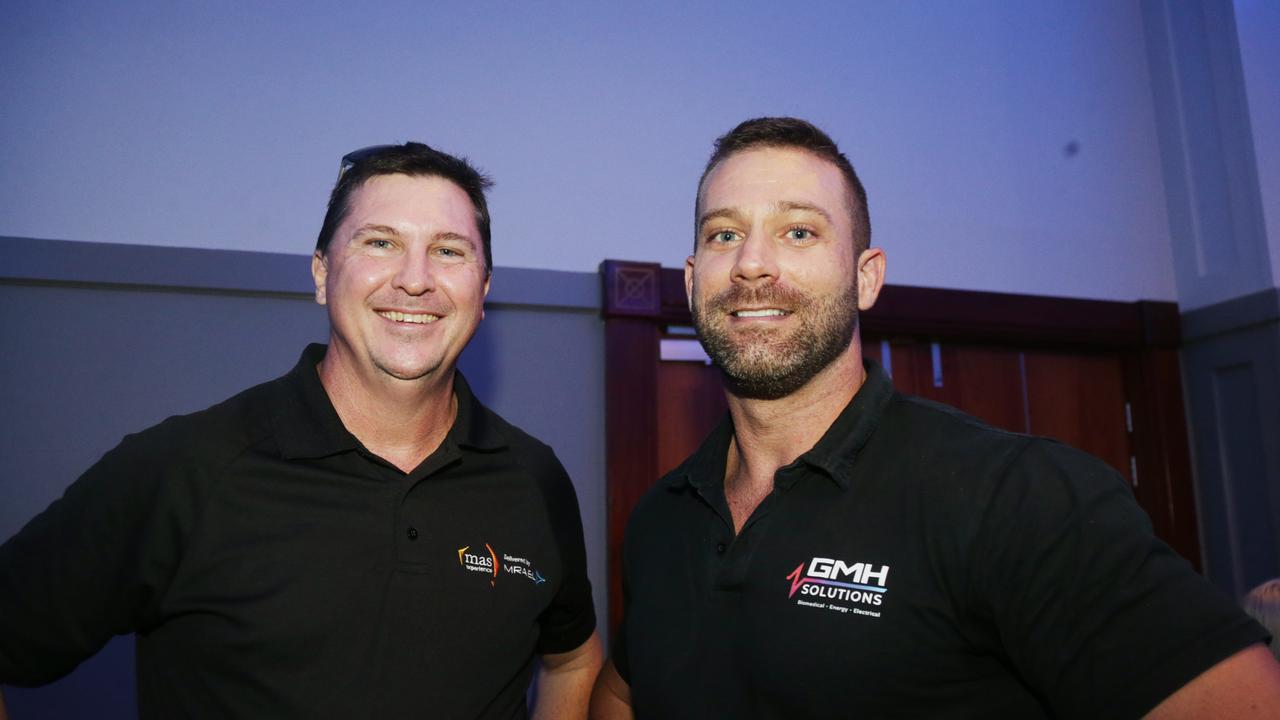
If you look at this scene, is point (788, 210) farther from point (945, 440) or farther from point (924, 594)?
point (924, 594)

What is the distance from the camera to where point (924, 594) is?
4.04 ft

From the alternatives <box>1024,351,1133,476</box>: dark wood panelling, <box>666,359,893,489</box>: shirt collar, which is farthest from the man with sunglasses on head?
<box>1024,351,1133,476</box>: dark wood panelling

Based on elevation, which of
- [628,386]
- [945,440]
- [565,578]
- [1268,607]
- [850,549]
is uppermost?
[628,386]

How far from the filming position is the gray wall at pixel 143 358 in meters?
2.51

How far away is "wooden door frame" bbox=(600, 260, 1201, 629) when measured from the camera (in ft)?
9.82

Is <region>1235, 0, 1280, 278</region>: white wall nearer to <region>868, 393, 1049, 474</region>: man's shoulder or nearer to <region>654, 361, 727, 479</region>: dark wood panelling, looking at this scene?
<region>654, 361, 727, 479</region>: dark wood panelling

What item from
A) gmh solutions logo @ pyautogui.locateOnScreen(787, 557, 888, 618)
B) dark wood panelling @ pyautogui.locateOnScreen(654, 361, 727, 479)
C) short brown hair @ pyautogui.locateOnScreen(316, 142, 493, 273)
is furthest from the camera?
dark wood panelling @ pyautogui.locateOnScreen(654, 361, 727, 479)

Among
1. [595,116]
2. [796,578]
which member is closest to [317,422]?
[796,578]

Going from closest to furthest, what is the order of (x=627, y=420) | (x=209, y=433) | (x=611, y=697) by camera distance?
(x=209, y=433) < (x=611, y=697) < (x=627, y=420)

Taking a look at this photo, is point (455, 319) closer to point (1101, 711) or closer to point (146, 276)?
point (1101, 711)

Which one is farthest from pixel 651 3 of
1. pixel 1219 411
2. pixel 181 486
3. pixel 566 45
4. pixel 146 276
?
pixel 1219 411

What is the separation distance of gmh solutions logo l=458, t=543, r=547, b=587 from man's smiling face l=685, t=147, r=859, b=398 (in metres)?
0.55

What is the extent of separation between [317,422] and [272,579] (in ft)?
0.99

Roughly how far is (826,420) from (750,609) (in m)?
0.38
